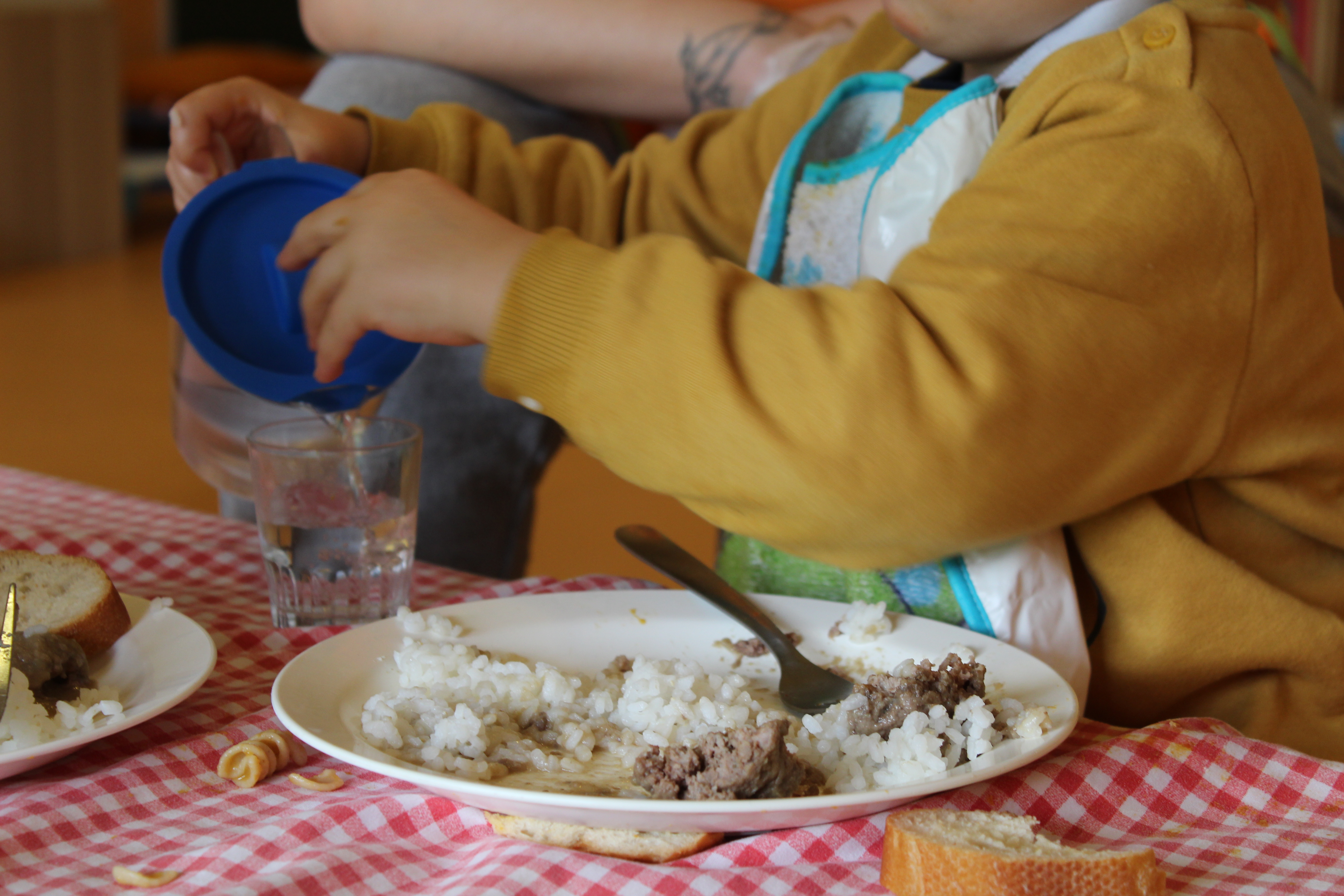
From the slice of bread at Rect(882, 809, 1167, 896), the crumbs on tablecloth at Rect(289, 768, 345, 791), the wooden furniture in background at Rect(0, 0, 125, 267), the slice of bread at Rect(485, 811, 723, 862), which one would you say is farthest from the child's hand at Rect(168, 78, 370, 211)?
the wooden furniture in background at Rect(0, 0, 125, 267)

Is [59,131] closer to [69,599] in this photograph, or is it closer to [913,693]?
[69,599]

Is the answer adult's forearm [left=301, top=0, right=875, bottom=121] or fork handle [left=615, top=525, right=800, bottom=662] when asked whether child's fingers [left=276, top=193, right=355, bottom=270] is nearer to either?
fork handle [left=615, top=525, right=800, bottom=662]

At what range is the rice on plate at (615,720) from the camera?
59cm

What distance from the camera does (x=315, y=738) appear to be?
561 millimetres

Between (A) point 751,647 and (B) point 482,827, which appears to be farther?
(A) point 751,647

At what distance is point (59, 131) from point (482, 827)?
17.6 feet

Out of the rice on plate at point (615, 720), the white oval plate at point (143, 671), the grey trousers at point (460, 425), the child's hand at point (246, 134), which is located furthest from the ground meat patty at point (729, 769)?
the grey trousers at point (460, 425)

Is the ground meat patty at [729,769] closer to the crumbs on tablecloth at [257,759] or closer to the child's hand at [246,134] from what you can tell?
the crumbs on tablecloth at [257,759]

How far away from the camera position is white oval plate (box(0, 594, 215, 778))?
0.58 metres

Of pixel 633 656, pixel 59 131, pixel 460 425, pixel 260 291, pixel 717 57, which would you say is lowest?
pixel 59 131

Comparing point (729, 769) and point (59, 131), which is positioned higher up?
point (729, 769)

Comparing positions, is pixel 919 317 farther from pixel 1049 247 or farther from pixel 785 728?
pixel 785 728

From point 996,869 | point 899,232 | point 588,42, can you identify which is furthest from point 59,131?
point 996,869

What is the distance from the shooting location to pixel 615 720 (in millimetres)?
663
